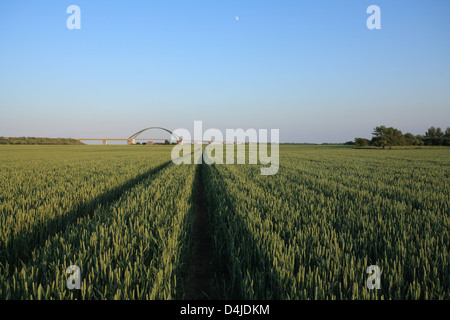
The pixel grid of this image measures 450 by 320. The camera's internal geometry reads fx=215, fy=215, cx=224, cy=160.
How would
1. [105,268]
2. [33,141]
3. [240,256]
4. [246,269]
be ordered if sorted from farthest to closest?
[33,141], [240,256], [246,269], [105,268]

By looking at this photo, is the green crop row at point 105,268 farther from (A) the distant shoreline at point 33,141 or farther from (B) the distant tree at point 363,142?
(A) the distant shoreline at point 33,141

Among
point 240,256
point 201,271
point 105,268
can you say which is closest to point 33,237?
point 105,268

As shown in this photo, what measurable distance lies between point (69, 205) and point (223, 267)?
12.0 feet

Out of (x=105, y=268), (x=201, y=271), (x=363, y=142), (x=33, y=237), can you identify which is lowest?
(x=201, y=271)

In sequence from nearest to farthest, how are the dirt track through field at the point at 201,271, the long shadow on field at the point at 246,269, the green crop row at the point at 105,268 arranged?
1. the green crop row at the point at 105,268
2. the long shadow on field at the point at 246,269
3. the dirt track through field at the point at 201,271

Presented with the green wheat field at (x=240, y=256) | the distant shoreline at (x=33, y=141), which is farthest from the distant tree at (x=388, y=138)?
the distant shoreline at (x=33, y=141)

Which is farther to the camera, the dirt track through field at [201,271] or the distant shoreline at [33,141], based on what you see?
the distant shoreline at [33,141]

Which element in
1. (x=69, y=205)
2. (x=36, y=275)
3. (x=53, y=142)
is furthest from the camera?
(x=53, y=142)

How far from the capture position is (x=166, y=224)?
3.27 metres

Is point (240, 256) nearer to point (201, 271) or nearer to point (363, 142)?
point (201, 271)

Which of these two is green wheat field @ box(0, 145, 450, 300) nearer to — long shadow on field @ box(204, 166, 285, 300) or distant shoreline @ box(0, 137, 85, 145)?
long shadow on field @ box(204, 166, 285, 300)
